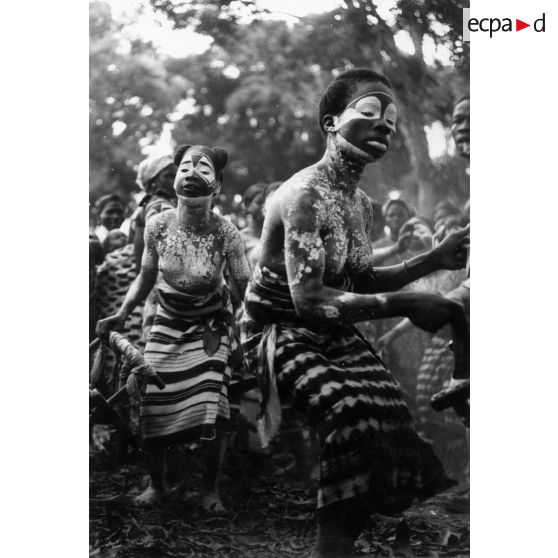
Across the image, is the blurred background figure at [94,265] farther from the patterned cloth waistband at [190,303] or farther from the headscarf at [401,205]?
the headscarf at [401,205]

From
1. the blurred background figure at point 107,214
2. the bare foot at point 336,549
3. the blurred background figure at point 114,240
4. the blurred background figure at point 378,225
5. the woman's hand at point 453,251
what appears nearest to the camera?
the bare foot at point 336,549

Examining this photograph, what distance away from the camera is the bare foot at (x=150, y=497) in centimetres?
479

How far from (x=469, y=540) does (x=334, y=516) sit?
0.81 m

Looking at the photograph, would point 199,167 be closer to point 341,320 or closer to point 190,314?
point 190,314

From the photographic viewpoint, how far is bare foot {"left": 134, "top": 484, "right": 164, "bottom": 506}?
189 inches

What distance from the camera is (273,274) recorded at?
4.38m

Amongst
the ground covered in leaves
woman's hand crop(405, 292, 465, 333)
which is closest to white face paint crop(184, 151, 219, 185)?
woman's hand crop(405, 292, 465, 333)

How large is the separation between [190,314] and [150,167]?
3.05 ft

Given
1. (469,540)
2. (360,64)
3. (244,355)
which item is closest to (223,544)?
(244,355)

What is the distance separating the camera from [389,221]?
5.00m

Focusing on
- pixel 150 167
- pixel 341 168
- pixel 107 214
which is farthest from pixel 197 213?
pixel 341 168

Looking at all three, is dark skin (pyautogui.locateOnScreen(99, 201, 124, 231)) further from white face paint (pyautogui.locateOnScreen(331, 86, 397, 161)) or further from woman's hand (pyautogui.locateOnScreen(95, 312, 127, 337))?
white face paint (pyautogui.locateOnScreen(331, 86, 397, 161))
